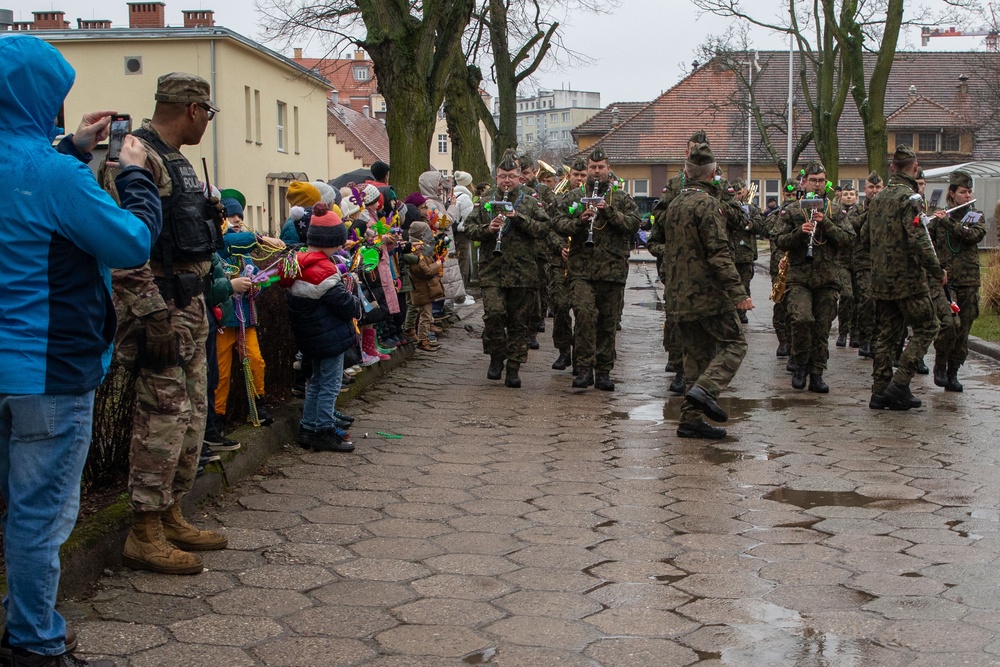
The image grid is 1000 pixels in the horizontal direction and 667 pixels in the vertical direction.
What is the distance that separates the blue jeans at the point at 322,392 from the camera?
7426mm

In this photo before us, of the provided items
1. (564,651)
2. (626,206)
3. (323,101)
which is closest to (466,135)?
(626,206)

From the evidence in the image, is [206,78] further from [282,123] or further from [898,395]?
[898,395]

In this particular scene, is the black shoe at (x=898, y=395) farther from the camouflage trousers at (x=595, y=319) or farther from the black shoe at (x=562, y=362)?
the black shoe at (x=562, y=362)

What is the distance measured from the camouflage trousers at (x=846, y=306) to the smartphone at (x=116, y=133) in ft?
30.7

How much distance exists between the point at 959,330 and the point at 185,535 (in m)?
7.77

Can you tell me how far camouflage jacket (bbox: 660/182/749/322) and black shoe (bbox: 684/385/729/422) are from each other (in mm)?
635

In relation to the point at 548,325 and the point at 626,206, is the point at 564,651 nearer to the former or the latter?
the point at 626,206

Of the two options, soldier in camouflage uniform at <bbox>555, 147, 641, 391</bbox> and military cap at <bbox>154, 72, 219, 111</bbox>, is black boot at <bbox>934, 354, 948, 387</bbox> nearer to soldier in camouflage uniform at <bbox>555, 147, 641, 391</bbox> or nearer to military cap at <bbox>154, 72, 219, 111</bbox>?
soldier in camouflage uniform at <bbox>555, 147, 641, 391</bbox>

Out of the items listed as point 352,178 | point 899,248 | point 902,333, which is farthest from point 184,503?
point 352,178

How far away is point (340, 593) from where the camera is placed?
16.2 feet

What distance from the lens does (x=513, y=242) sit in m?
10.7

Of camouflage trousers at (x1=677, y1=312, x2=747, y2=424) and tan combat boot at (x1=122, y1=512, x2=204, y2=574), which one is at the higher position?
camouflage trousers at (x1=677, y1=312, x2=747, y2=424)

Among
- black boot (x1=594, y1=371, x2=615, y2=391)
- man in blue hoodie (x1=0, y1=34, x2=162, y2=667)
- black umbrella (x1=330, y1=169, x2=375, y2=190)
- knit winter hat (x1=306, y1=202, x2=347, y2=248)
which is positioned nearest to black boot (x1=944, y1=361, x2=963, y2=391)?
black boot (x1=594, y1=371, x2=615, y2=391)

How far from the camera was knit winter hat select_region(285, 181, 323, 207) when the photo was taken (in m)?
8.88
